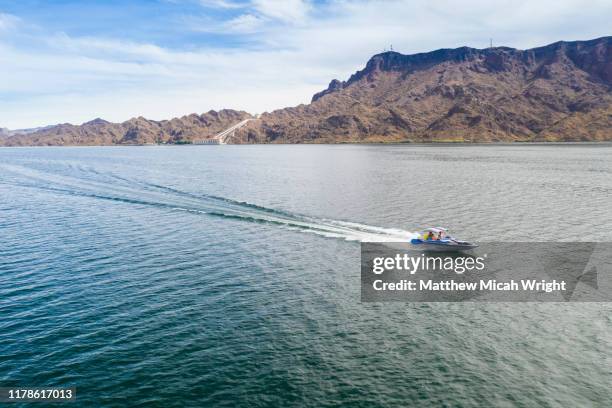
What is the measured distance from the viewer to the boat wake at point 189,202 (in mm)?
70125

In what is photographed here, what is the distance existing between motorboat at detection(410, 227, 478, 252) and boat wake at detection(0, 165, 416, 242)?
4.54m

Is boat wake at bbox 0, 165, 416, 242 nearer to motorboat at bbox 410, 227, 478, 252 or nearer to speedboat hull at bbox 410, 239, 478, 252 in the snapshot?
motorboat at bbox 410, 227, 478, 252

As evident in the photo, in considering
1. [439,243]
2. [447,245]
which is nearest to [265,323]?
[439,243]

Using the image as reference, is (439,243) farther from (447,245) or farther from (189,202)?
(189,202)

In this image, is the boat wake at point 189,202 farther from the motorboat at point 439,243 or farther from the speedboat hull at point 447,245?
the speedboat hull at point 447,245

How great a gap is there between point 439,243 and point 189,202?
6210 cm

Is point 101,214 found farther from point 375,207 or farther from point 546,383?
point 546,383

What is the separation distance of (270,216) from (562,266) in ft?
167

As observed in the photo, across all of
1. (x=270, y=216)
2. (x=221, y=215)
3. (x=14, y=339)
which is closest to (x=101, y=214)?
(x=221, y=215)

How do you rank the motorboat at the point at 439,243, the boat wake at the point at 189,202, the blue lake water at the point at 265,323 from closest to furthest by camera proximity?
the blue lake water at the point at 265,323, the motorboat at the point at 439,243, the boat wake at the point at 189,202

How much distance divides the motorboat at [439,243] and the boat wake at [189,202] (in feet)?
14.9

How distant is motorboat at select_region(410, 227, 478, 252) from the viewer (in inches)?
2325

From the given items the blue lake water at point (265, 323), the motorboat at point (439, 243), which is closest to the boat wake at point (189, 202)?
the blue lake water at point (265, 323)

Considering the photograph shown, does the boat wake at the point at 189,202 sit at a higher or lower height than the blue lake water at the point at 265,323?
higher
